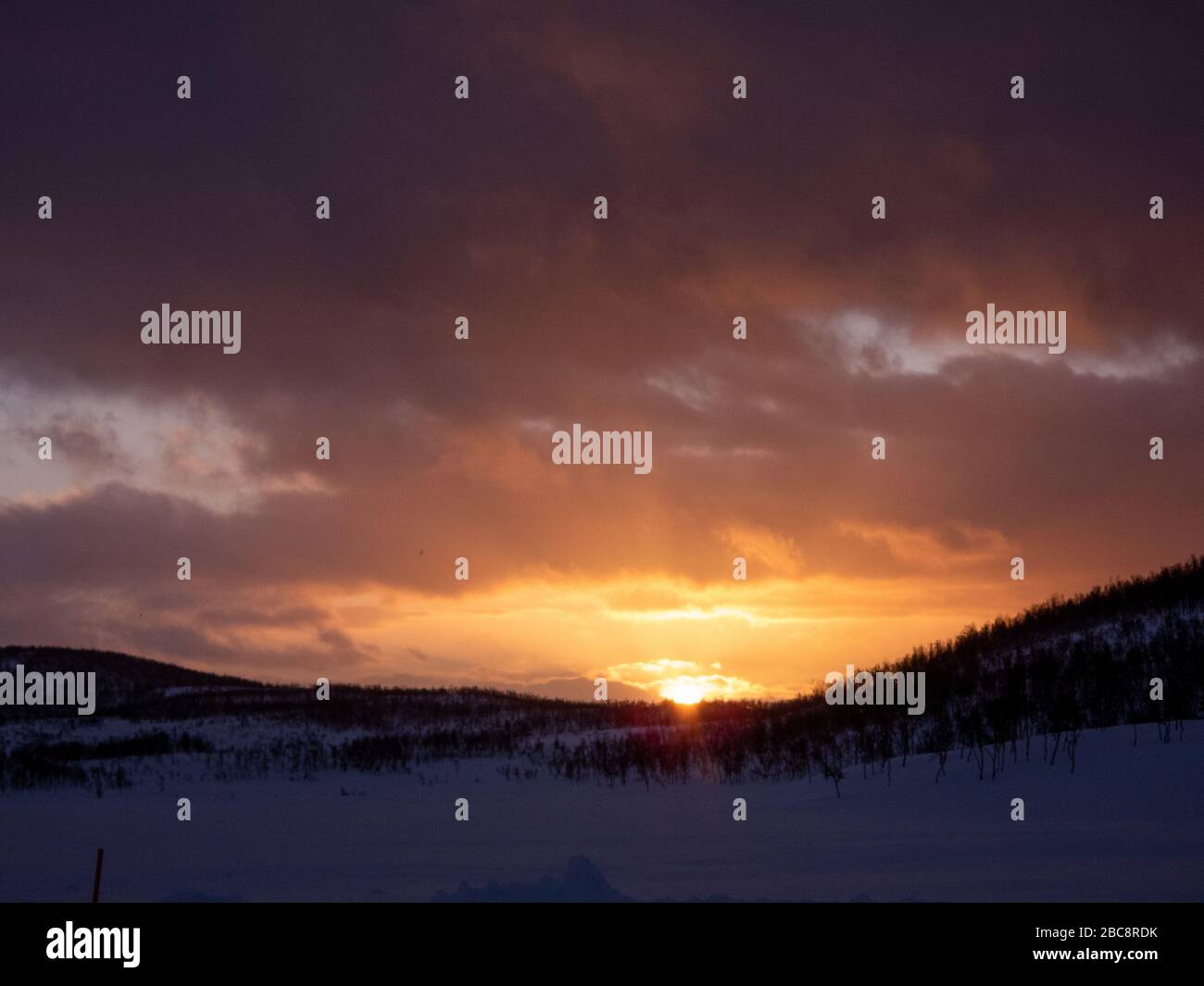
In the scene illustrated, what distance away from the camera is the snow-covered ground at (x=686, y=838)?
1343cm

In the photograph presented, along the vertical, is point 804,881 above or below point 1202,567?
below

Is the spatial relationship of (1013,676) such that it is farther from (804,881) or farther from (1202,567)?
(804,881)

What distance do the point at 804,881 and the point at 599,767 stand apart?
1928 centimetres

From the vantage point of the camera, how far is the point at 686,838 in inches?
715

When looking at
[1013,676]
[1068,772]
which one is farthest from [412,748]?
[1068,772]

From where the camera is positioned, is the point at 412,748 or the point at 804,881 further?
the point at 412,748

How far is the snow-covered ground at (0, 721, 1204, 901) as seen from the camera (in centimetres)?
1343

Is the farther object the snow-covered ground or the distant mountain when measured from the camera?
the distant mountain

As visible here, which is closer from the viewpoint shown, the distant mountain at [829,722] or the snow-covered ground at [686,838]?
the snow-covered ground at [686,838]

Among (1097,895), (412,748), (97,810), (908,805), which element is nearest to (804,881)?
(1097,895)

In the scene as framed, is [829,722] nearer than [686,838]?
No

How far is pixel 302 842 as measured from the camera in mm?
18625

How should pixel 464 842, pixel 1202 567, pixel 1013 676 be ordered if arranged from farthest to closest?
pixel 1202 567 → pixel 1013 676 → pixel 464 842
